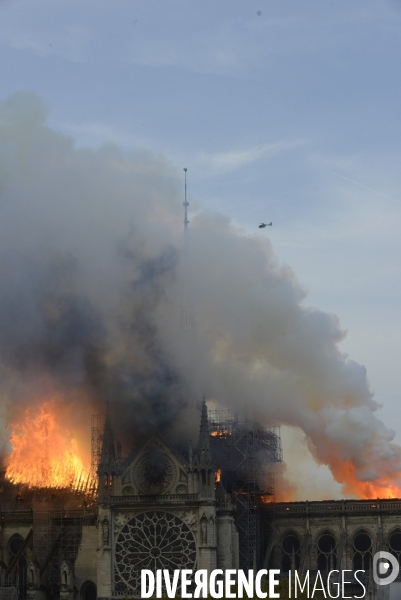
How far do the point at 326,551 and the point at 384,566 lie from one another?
5.82 meters

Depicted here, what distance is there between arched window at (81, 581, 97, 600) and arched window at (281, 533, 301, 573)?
47.7ft

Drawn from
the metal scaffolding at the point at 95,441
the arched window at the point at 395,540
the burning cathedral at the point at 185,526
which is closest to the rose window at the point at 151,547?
the burning cathedral at the point at 185,526

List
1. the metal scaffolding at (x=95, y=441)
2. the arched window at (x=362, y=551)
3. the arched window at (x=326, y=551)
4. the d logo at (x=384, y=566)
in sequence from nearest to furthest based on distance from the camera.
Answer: the d logo at (x=384, y=566), the arched window at (x=362, y=551), the arched window at (x=326, y=551), the metal scaffolding at (x=95, y=441)

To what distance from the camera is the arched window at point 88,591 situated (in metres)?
112

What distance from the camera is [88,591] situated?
112 m

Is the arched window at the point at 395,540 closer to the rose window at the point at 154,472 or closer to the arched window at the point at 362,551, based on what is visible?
the arched window at the point at 362,551

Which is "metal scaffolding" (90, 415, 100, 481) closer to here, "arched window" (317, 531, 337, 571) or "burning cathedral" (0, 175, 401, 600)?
"burning cathedral" (0, 175, 401, 600)

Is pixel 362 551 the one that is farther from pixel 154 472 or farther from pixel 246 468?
pixel 154 472

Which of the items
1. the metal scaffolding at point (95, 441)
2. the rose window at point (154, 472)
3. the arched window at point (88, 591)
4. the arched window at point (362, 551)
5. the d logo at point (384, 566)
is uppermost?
the metal scaffolding at point (95, 441)

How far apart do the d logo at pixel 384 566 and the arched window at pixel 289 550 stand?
6891 mm

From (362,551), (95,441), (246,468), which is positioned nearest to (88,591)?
(95,441)

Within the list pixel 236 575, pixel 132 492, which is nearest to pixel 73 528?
pixel 132 492

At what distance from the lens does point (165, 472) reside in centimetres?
11112

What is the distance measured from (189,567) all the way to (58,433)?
2565 centimetres
